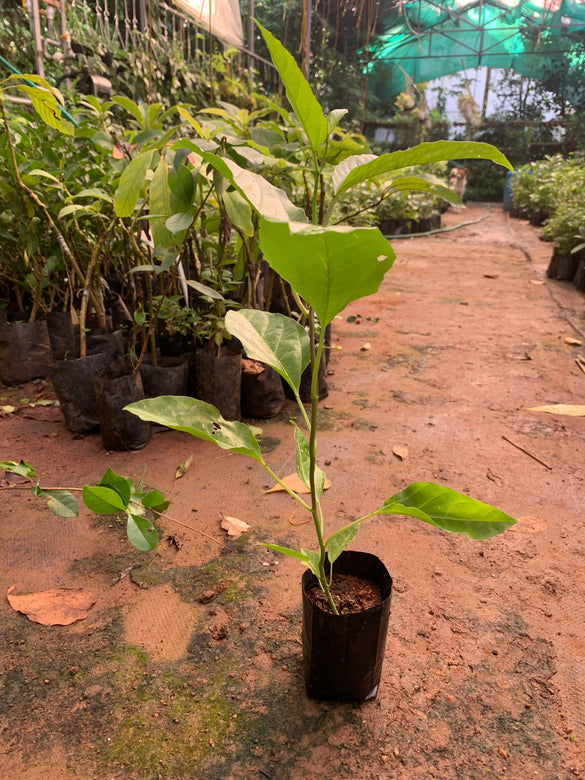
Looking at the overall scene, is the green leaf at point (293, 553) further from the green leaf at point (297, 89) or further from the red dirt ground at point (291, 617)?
the green leaf at point (297, 89)

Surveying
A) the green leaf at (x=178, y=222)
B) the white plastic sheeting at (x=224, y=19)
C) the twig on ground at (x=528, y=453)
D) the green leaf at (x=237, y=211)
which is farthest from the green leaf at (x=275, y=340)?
the white plastic sheeting at (x=224, y=19)

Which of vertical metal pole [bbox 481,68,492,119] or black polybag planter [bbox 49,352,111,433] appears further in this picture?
vertical metal pole [bbox 481,68,492,119]

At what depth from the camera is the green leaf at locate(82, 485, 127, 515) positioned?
92cm

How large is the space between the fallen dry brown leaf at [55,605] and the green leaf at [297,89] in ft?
3.78

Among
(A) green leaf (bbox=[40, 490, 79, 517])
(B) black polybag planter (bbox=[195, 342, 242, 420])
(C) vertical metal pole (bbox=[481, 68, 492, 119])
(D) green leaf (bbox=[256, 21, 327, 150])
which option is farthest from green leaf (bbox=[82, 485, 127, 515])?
(C) vertical metal pole (bbox=[481, 68, 492, 119])

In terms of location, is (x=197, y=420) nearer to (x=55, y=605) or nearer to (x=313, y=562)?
(x=313, y=562)

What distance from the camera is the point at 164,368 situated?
2107 mm

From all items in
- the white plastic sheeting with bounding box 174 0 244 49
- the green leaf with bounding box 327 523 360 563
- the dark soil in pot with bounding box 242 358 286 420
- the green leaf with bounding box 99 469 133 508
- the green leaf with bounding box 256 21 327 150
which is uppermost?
the white plastic sheeting with bounding box 174 0 244 49

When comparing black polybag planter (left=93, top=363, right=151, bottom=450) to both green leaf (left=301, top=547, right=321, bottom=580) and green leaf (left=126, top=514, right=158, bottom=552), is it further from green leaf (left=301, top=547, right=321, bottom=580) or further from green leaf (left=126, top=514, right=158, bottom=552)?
green leaf (left=301, top=547, right=321, bottom=580)

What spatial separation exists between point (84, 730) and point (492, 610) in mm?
923

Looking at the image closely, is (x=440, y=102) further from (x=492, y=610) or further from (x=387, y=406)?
(x=492, y=610)

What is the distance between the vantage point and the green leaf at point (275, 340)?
0.90m

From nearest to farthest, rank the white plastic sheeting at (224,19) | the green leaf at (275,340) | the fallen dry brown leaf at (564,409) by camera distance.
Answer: the green leaf at (275,340) → the fallen dry brown leaf at (564,409) → the white plastic sheeting at (224,19)

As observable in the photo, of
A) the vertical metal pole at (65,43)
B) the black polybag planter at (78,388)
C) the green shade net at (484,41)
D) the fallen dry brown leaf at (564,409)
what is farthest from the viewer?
the green shade net at (484,41)
